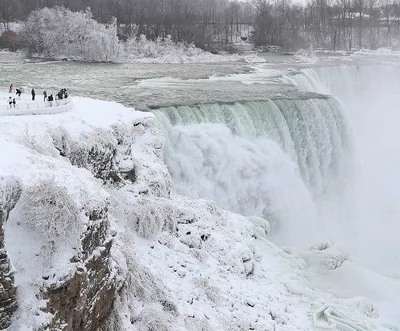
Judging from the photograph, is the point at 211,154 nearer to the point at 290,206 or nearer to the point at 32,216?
the point at 290,206

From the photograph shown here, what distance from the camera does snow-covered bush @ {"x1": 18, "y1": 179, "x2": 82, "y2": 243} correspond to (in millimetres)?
8008

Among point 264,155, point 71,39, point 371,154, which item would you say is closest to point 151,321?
point 264,155

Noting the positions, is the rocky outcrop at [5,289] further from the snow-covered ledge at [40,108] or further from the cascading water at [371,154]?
the cascading water at [371,154]

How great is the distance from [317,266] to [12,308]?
1038cm

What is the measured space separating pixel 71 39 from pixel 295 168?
36.1 m

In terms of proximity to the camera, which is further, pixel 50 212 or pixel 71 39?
pixel 71 39

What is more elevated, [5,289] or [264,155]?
[5,289]

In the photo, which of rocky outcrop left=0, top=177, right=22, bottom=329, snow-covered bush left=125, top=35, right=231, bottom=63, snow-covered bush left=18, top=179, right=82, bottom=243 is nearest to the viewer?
rocky outcrop left=0, top=177, right=22, bottom=329

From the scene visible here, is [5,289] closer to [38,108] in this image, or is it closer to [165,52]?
[38,108]

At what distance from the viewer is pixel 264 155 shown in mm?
21828

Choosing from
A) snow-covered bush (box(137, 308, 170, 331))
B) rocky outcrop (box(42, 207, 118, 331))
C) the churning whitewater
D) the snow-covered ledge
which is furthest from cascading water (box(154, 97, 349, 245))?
rocky outcrop (box(42, 207, 118, 331))

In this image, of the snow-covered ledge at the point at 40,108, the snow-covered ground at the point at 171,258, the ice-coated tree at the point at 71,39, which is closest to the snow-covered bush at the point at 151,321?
the snow-covered ground at the point at 171,258

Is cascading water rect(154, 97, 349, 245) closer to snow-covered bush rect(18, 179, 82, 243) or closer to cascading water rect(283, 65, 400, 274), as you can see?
cascading water rect(283, 65, 400, 274)

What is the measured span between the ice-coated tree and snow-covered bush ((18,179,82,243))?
44.1m
